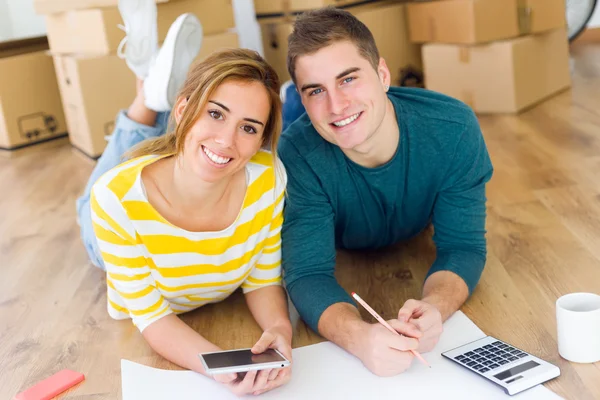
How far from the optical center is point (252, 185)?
1.48 meters

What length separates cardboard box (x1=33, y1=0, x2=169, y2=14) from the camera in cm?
284

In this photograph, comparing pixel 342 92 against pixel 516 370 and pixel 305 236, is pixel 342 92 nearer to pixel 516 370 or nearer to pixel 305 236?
pixel 305 236

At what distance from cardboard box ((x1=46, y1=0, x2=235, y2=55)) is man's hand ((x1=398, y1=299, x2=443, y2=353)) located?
2027mm

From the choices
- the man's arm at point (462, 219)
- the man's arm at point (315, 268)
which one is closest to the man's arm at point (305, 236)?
the man's arm at point (315, 268)

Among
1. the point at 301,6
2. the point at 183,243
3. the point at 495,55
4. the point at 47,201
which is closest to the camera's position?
Result: the point at 183,243

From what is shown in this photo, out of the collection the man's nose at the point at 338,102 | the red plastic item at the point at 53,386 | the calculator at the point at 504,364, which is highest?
the man's nose at the point at 338,102

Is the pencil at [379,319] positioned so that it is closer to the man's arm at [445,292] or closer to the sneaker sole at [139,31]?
the man's arm at [445,292]

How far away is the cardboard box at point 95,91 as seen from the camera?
2945 mm

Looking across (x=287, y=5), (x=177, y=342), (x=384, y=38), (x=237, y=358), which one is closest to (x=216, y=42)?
(x=287, y=5)

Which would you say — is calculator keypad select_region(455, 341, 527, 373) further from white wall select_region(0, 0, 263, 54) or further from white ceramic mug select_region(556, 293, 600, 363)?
white wall select_region(0, 0, 263, 54)

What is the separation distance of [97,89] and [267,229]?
1.74 meters

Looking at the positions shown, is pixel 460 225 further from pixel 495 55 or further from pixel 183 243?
pixel 495 55

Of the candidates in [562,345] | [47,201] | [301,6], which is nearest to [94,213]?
[562,345]

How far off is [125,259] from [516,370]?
0.72 metres
